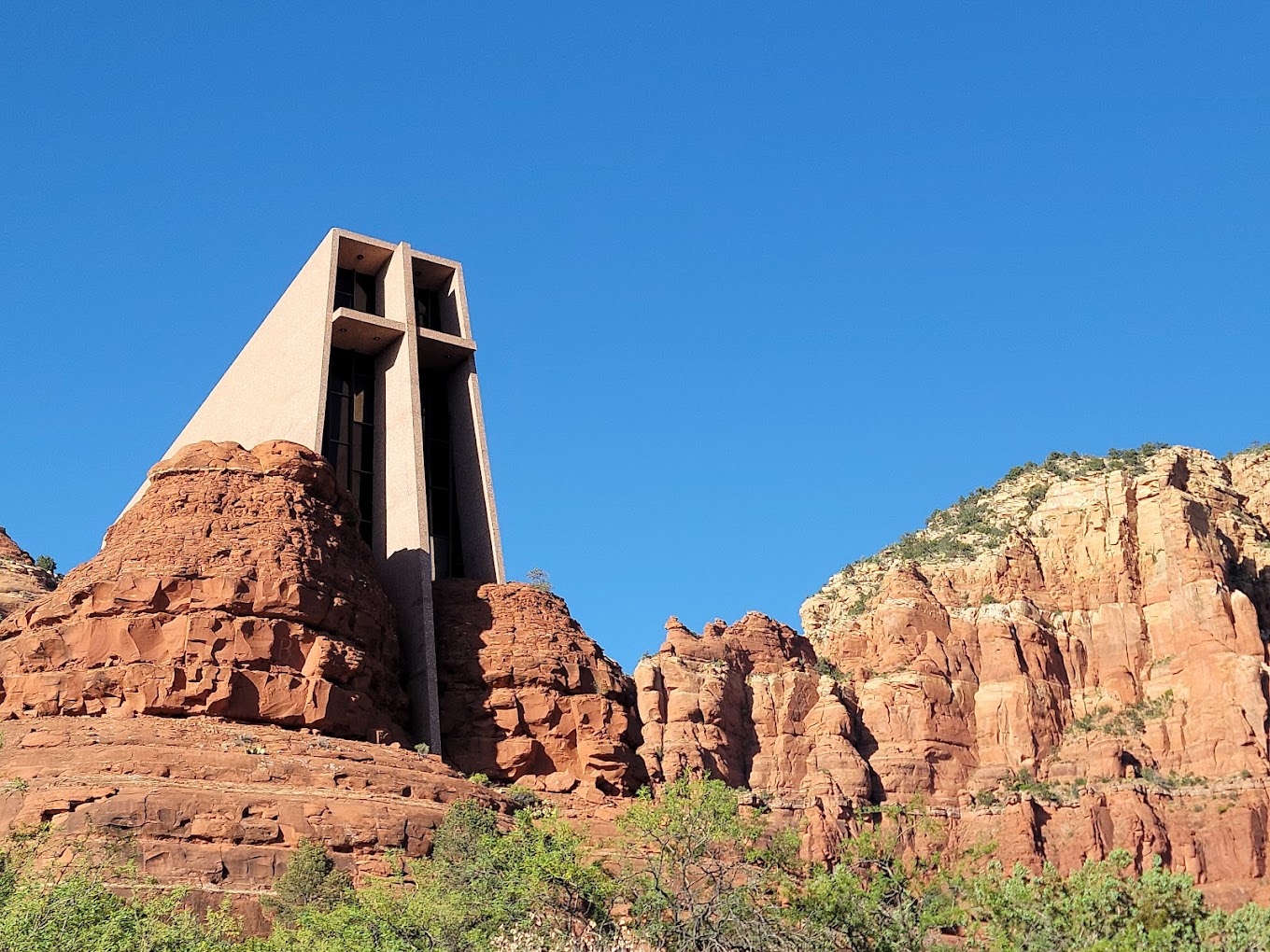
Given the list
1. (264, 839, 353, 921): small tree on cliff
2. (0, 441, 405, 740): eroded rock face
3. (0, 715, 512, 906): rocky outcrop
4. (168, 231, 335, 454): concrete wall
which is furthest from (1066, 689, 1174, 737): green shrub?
(264, 839, 353, 921): small tree on cliff

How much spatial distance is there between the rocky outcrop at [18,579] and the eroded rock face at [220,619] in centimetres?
1255

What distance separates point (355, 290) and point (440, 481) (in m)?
5.95

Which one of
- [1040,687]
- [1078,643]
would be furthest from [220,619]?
[1078,643]

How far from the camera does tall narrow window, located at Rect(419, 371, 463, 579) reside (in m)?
50.3

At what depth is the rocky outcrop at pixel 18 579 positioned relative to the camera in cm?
5269

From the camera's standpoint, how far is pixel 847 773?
9269 centimetres

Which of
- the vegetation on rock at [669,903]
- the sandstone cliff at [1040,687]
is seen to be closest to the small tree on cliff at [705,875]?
the vegetation on rock at [669,903]

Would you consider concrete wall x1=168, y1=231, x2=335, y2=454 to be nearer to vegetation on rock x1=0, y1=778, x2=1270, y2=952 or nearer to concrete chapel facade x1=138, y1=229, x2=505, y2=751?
concrete chapel facade x1=138, y1=229, x2=505, y2=751

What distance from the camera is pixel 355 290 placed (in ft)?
172

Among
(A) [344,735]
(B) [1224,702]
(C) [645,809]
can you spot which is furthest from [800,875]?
(B) [1224,702]

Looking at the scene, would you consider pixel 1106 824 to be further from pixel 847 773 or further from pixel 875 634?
pixel 875 634

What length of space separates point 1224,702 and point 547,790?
6009cm

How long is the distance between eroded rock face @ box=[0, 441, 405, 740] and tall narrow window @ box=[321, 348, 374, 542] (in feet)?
22.4

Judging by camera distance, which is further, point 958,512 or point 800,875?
point 958,512
